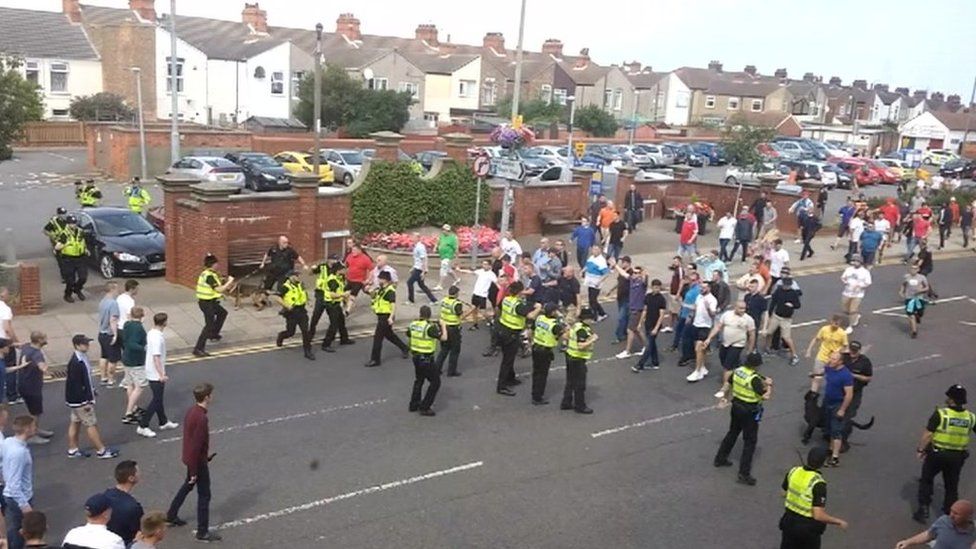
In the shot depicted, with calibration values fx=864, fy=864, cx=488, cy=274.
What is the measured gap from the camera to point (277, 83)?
57.9 m

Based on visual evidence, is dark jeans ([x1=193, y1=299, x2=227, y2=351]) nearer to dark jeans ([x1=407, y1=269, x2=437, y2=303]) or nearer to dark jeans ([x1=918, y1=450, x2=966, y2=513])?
dark jeans ([x1=407, y1=269, x2=437, y2=303])

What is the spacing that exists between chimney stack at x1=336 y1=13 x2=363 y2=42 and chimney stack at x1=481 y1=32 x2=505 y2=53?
14591 mm

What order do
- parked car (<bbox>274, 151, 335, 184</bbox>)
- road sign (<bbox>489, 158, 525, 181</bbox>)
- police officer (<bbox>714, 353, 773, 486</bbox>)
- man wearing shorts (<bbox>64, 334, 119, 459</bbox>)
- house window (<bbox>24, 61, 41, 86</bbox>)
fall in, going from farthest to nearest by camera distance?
house window (<bbox>24, 61, 41, 86</bbox>), parked car (<bbox>274, 151, 335, 184</bbox>), road sign (<bbox>489, 158, 525, 181</bbox>), police officer (<bbox>714, 353, 773, 486</bbox>), man wearing shorts (<bbox>64, 334, 119, 459</bbox>)

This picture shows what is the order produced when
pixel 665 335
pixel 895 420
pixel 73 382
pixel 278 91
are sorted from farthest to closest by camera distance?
Answer: pixel 278 91 → pixel 665 335 → pixel 895 420 → pixel 73 382

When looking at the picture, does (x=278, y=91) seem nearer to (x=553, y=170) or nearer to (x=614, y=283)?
(x=553, y=170)

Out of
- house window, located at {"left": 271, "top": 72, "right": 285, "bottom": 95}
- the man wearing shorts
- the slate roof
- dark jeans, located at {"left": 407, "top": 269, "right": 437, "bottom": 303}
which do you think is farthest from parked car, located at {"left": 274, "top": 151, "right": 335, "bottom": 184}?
the slate roof

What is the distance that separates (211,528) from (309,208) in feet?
41.9

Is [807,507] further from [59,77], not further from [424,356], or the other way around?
[59,77]

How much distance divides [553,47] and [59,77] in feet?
153

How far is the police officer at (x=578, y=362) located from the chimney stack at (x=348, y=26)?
6491 centimetres

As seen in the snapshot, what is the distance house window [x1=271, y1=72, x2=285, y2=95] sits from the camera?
2272 inches

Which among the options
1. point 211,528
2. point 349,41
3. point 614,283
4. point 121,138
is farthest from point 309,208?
point 349,41

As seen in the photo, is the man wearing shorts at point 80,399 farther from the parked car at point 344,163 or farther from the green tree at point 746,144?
the green tree at point 746,144

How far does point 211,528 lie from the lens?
29.6 feet
